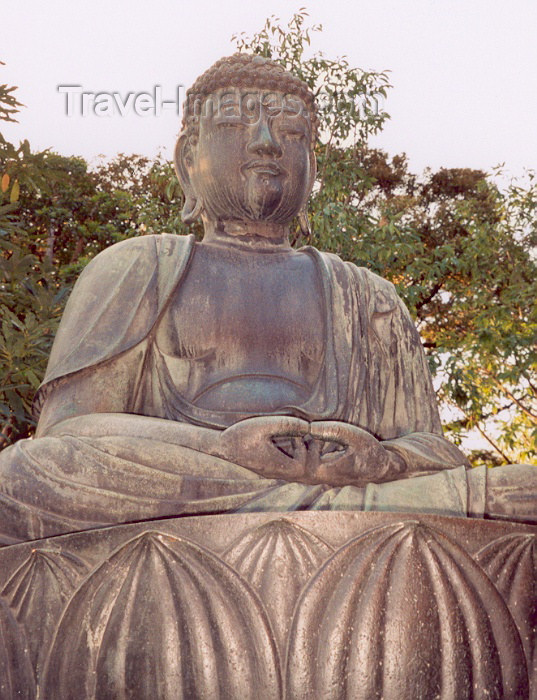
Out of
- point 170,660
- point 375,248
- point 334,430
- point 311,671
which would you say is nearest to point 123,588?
point 170,660

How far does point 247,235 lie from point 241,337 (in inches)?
25.1

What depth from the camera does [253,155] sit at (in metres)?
5.21

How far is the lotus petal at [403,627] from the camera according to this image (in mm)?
3693

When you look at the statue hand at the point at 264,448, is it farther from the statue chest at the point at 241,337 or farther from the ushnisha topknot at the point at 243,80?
the ushnisha topknot at the point at 243,80

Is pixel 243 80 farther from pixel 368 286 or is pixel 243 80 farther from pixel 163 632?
pixel 163 632

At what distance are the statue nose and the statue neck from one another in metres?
0.32

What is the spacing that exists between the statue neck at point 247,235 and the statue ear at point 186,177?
0.32 feet

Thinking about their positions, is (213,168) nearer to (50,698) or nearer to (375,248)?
(50,698)

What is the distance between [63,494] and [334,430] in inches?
36.9

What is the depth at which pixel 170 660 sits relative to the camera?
3.77m

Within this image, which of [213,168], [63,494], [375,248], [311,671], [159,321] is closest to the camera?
[311,671]

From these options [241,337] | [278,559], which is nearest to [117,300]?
[241,337]

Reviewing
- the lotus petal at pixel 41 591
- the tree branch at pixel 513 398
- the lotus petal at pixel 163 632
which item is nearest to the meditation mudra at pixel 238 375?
the lotus petal at pixel 41 591

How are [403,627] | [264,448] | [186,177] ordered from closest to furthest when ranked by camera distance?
[403,627], [264,448], [186,177]
